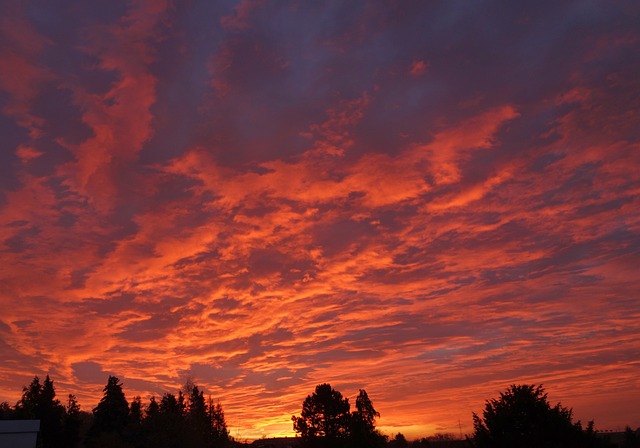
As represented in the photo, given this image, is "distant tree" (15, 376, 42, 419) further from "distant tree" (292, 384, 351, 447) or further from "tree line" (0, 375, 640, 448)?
"distant tree" (292, 384, 351, 447)

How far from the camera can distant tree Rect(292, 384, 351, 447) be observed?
3597 inches

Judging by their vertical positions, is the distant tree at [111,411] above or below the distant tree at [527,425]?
above

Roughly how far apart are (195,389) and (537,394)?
107231 mm

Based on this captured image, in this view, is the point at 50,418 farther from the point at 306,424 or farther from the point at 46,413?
the point at 306,424

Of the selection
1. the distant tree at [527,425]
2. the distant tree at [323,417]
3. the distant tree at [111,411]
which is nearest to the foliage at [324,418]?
the distant tree at [323,417]

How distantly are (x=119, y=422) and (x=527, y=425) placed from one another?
235 ft

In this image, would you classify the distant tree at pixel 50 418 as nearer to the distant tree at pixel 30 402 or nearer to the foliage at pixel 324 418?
the distant tree at pixel 30 402

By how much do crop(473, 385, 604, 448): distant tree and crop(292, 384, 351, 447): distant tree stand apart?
220ft

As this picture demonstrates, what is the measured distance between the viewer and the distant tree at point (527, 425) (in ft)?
79.7

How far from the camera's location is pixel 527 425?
85.8 feet

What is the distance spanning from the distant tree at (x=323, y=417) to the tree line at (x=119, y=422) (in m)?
14.1

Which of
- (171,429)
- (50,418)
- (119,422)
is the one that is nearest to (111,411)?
(119,422)

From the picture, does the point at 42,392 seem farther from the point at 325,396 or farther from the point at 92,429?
the point at 325,396

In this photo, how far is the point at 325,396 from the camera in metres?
93.9
